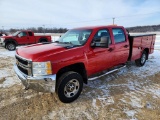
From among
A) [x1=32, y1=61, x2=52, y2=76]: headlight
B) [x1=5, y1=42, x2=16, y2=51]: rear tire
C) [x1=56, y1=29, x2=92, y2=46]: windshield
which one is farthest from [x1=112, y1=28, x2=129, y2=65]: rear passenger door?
[x1=5, y1=42, x2=16, y2=51]: rear tire

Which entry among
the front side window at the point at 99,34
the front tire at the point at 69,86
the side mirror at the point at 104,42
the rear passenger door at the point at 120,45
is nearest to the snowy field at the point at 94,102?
the front tire at the point at 69,86

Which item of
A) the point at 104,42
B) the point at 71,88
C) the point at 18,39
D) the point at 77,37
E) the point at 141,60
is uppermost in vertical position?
the point at 77,37

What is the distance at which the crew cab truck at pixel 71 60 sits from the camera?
3.04 metres

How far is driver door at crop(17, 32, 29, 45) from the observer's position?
1338 cm

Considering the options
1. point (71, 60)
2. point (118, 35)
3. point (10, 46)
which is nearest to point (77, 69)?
point (71, 60)

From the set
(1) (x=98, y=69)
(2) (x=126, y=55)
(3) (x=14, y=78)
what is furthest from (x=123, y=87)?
(3) (x=14, y=78)

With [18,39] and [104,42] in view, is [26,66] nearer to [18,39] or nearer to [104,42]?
[104,42]

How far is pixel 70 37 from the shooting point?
454cm

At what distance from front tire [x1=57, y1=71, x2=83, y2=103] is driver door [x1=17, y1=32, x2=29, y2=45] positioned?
11.5m

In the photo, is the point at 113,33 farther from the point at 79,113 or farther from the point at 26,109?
the point at 26,109

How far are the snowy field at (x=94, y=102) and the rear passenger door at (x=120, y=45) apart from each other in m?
0.81

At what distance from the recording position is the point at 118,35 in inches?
194

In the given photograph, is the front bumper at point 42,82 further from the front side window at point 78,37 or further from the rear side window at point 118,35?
the rear side window at point 118,35

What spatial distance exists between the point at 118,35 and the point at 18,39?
36.3 feet
